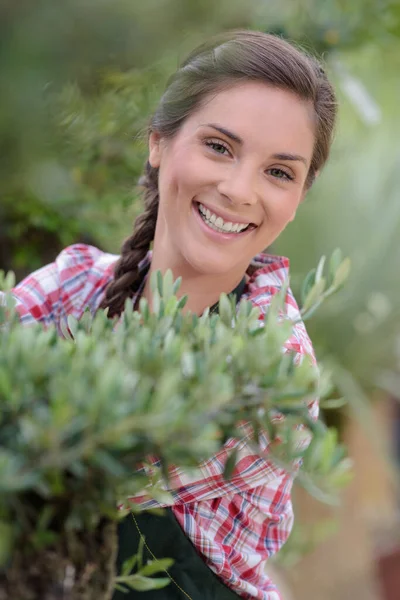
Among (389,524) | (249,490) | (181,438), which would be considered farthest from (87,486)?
(389,524)

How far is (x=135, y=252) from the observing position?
4.72 feet

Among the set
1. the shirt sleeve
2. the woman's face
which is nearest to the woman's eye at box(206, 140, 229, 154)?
the woman's face

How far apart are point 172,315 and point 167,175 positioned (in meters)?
0.58

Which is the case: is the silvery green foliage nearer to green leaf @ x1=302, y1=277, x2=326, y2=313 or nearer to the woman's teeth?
green leaf @ x1=302, y1=277, x2=326, y2=313

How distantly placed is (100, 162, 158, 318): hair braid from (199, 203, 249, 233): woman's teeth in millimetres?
203

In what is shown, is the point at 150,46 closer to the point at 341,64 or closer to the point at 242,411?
the point at 242,411

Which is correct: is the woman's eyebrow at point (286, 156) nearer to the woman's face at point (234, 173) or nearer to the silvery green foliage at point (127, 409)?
the woman's face at point (234, 173)

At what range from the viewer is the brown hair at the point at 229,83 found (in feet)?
4.03

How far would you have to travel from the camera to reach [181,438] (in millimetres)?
587

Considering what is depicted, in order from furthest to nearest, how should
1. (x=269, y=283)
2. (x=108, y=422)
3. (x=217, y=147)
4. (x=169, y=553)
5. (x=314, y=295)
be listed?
(x=269, y=283)
(x=217, y=147)
(x=169, y=553)
(x=314, y=295)
(x=108, y=422)

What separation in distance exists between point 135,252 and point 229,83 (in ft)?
1.13

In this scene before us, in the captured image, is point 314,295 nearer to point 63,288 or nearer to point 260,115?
point 260,115

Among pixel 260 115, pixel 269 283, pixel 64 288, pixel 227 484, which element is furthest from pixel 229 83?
pixel 227 484

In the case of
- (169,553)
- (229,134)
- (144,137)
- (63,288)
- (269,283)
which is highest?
(229,134)
